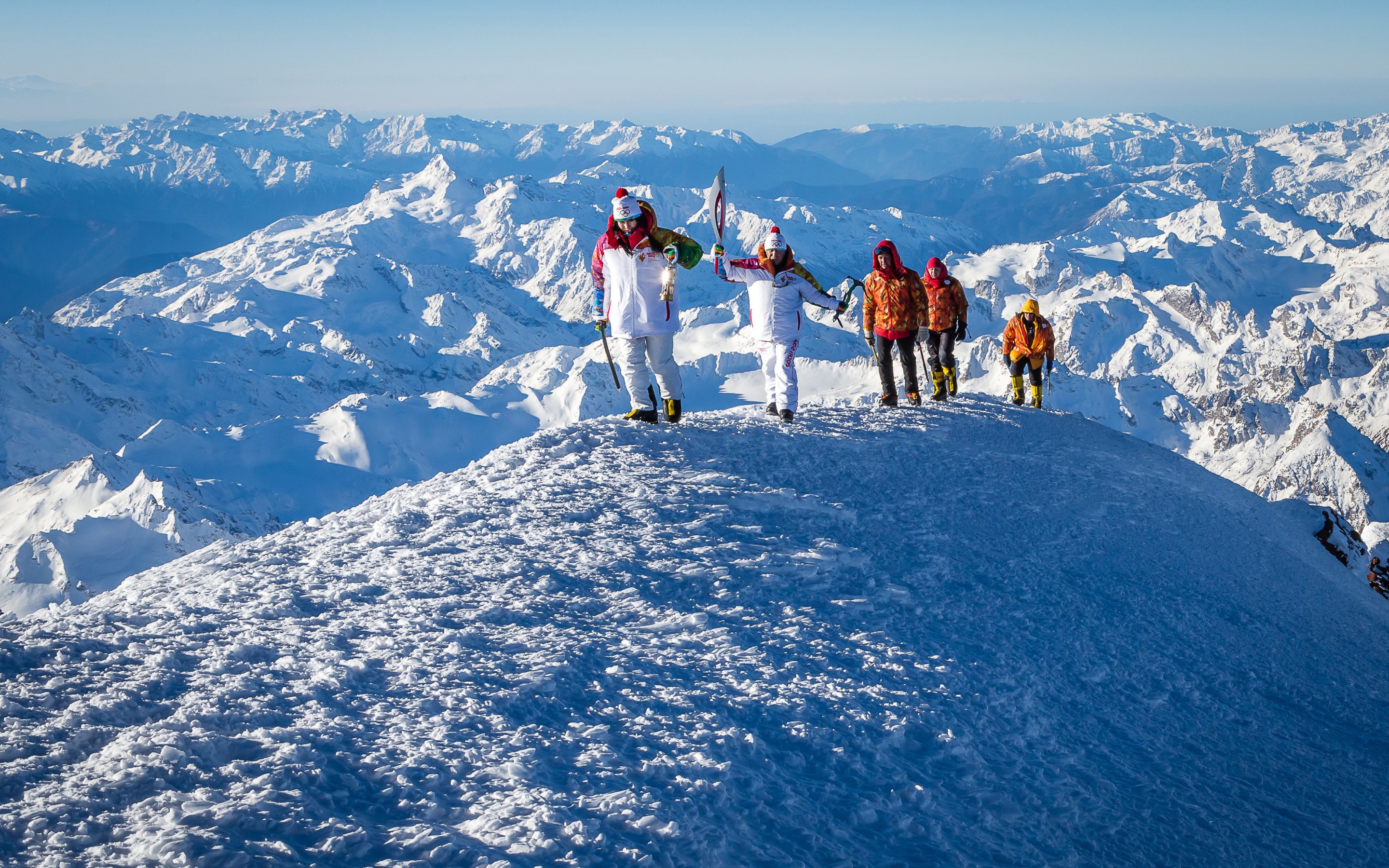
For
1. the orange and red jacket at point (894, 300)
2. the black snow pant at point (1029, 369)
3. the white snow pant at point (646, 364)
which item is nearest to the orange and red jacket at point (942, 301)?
the orange and red jacket at point (894, 300)

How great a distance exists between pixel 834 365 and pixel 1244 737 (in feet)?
506

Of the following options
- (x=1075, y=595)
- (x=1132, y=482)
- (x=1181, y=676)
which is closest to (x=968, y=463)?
(x=1132, y=482)

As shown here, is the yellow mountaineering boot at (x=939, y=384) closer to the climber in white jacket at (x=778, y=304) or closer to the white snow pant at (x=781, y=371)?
the climber in white jacket at (x=778, y=304)

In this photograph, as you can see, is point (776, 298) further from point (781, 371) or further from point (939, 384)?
point (939, 384)

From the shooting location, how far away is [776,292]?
11812mm

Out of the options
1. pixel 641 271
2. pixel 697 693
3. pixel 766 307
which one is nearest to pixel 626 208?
pixel 641 271

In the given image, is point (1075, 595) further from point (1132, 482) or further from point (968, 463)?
point (1132, 482)

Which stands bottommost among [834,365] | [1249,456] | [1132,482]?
[1249,456]

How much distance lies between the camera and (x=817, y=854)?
390cm

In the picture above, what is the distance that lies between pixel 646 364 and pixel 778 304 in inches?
89.9

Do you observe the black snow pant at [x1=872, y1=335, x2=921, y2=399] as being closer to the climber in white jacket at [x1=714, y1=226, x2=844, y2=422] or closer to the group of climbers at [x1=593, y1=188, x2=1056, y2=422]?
the group of climbers at [x1=593, y1=188, x2=1056, y2=422]

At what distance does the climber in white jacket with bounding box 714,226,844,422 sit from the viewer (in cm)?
1173

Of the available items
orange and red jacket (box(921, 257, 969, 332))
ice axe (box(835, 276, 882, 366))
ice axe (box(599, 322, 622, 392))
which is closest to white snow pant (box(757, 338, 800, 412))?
ice axe (box(835, 276, 882, 366))

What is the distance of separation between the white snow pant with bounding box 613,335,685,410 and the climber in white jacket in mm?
1591
